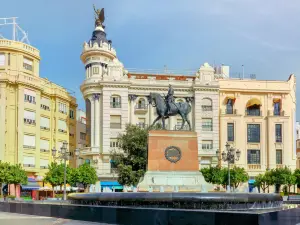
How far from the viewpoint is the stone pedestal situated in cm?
2791

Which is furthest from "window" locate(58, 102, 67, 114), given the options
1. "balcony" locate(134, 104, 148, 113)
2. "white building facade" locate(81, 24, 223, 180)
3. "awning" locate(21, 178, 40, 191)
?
"awning" locate(21, 178, 40, 191)

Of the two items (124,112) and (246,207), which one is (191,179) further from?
(124,112)

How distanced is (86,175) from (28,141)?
10151mm

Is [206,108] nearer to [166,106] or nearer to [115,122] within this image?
[115,122]

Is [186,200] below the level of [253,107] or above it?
below

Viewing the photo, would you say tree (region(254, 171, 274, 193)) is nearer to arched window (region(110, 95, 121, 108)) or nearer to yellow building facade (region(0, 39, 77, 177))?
arched window (region(110, 95, 121, 108))

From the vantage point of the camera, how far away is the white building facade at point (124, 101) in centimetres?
6353

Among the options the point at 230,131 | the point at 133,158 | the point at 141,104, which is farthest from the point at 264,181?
the point at 141,104

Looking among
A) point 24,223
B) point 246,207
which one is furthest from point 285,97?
point 24,223

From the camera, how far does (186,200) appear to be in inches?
651

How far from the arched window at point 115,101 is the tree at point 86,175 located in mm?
9929

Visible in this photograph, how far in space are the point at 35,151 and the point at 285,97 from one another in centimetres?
3628

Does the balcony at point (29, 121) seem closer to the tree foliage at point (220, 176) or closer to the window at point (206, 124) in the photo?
the tree foliage at point (220, 176)

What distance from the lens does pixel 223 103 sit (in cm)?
6850
